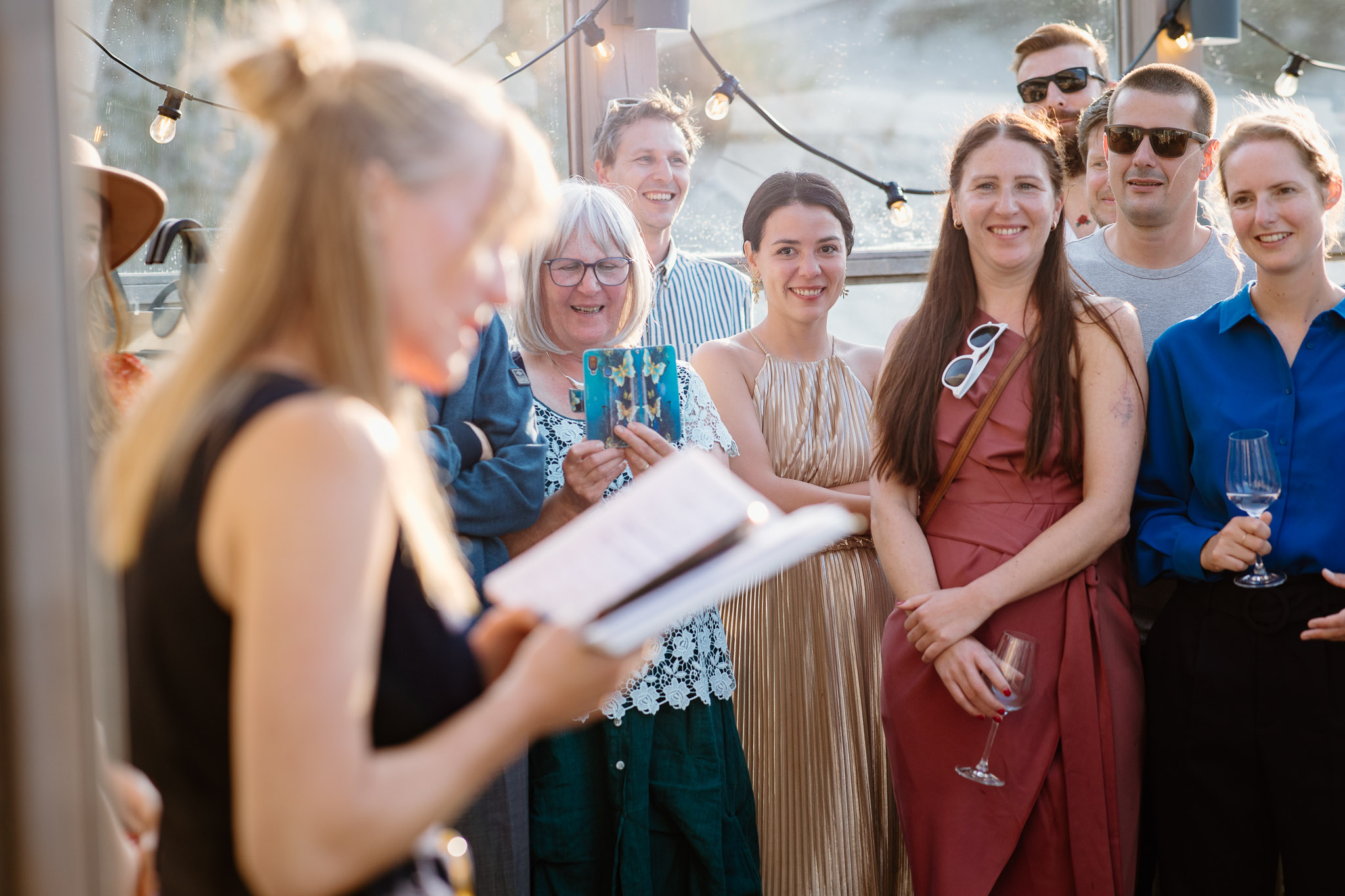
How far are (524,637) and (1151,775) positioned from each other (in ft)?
6.04

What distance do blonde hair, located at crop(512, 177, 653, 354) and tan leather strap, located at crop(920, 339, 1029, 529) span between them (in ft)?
2.59

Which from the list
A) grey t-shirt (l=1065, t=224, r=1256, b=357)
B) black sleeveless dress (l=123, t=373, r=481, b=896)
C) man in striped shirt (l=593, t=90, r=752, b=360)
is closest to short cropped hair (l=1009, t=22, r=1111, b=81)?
grey t-shirt (l=1065, t=224, r=1256, b=357)

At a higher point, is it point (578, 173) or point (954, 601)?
point (578, 173)

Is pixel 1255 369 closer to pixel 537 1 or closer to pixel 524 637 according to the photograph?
pixel 524 637

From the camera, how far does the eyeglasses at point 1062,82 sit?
4.09 meters

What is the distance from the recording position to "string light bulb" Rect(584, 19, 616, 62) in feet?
14.3

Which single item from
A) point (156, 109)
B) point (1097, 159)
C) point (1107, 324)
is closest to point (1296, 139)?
point (1107, 324)

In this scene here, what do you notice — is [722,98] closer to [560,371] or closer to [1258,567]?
[560,371]

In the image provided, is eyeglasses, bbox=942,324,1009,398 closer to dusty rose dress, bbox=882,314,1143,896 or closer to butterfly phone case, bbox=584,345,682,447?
dusty rose dress, bbox=882,314,1143,896

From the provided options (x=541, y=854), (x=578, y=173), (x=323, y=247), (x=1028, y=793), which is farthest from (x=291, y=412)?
(x=578, y=173)

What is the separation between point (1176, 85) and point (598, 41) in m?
2.11

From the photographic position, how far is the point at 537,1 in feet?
14.9

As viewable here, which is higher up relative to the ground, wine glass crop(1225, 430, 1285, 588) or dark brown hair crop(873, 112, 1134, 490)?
dark brown hair crop(873, 112, 1134, 490)

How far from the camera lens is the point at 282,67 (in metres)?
1.04
